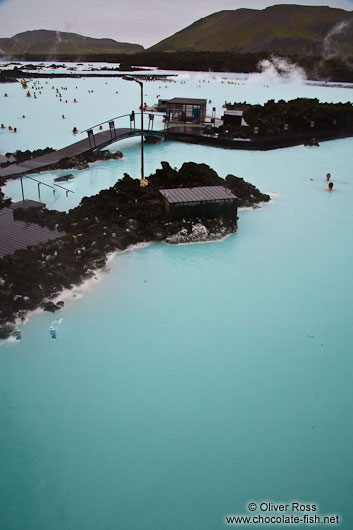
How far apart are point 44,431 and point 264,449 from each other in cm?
343

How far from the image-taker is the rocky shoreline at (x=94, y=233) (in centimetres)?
977

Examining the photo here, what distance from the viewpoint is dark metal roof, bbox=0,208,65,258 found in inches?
459

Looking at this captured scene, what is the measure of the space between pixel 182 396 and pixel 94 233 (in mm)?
6935

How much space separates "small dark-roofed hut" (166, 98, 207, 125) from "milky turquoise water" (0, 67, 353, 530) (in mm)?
24870

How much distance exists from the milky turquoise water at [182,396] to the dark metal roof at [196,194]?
2177 millimetres

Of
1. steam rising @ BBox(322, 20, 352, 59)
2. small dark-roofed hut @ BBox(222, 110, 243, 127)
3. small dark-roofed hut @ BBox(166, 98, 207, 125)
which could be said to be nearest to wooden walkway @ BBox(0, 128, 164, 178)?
small dark-roofed hut @ BBox(166, 98, 207, 125)

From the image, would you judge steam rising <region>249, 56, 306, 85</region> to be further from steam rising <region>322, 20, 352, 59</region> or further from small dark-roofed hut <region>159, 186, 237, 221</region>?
small dark-roofed hut <region>159, 186, 237, 221</region>

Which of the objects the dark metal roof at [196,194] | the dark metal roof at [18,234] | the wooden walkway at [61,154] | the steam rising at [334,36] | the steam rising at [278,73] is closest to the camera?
the dark metal roof at [18,234]

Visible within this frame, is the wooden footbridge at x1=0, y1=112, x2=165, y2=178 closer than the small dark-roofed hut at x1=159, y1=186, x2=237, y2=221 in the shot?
No

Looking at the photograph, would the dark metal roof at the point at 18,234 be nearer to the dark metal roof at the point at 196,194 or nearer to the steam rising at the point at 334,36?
the dark metal roof at the point at 196,194

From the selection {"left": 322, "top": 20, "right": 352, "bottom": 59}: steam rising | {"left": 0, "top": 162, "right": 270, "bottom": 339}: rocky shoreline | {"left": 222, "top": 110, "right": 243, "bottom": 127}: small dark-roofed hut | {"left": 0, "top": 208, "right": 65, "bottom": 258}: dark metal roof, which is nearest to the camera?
{"left": 0, "top": 162, "right": 270, "bottom": 339}: rocky shoreline

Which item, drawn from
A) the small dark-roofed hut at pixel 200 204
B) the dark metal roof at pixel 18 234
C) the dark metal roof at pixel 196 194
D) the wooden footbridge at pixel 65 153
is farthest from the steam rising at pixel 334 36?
the dark metal roof at pixel 18 234

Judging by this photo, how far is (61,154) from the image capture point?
77.7ft

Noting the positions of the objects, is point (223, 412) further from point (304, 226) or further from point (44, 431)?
point (304, 226)
